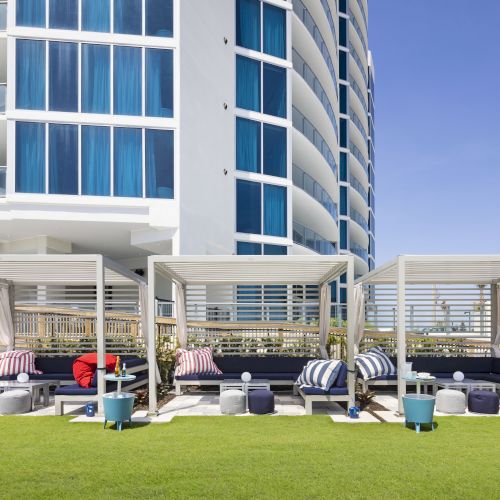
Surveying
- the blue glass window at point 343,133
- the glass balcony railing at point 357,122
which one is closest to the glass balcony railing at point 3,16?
the blue glass window at point 343,133

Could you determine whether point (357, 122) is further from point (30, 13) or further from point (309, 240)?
point (30, 13)

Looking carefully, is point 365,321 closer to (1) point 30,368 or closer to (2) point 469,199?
(1) point 30,368

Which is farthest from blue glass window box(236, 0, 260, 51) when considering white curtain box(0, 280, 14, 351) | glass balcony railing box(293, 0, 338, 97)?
white curtain box(0, 280, 14, 351)

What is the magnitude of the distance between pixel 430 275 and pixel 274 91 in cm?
1286

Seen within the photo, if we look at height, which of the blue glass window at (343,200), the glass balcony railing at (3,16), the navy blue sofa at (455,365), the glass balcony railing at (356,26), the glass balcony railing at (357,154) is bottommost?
the navy blue sofa at (455,365)

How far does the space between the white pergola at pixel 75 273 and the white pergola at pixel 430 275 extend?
203 inches

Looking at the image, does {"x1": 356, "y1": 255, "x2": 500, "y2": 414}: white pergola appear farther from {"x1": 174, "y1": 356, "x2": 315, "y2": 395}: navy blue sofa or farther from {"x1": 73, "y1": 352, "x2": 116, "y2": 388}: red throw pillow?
{"x1": 73, "y1": 352, "x2": 116, "y2": 388}: red throw pillow

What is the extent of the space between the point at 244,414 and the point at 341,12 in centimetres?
3652

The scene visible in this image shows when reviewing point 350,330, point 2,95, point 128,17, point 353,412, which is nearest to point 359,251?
point 128,17

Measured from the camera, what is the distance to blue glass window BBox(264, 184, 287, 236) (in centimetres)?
2159

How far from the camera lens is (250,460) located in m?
6.59

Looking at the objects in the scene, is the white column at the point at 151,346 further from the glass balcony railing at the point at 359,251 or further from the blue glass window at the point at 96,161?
the glass balcony railing at the point at 359,251

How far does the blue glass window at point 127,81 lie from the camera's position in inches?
695

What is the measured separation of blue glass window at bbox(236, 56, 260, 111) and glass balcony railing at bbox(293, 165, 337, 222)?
4508 mm
